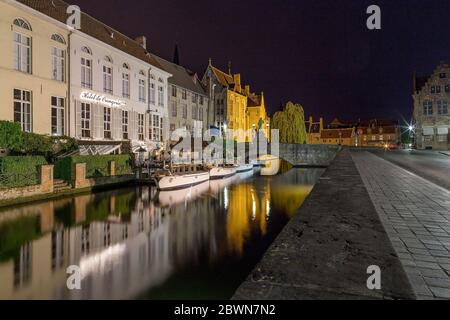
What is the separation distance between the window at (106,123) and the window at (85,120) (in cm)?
184

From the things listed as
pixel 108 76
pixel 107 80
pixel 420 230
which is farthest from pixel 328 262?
pixel 108 76

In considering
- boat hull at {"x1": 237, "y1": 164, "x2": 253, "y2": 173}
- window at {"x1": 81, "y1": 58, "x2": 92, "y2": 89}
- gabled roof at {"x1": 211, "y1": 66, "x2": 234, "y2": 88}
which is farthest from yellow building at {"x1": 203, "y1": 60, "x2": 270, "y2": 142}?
window at {"x1": 81, "y1": 58, "x2": 92, "y2": 89}

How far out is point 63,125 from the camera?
73.3 feet

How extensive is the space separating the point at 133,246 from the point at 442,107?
56.2 metres

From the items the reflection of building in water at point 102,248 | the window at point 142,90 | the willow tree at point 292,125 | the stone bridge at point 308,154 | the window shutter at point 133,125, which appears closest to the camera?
the reflection of building in water at point 102,248

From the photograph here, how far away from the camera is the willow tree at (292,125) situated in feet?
192

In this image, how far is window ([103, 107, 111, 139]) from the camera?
26.3m

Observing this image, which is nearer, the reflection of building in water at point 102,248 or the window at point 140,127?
the reflection of building in water at point 102,248

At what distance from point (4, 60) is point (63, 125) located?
219 inches

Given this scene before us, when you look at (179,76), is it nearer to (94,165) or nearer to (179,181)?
(179,181)

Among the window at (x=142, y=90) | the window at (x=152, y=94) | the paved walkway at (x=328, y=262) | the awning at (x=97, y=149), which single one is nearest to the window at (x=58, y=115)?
the awning at (x=97, y=149)

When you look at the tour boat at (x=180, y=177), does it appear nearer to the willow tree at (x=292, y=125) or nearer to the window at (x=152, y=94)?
the window at (x=152, y=94)

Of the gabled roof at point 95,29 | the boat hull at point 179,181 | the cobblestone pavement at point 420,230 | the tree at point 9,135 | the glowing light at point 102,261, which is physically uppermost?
the gabled roof at point 95,29
